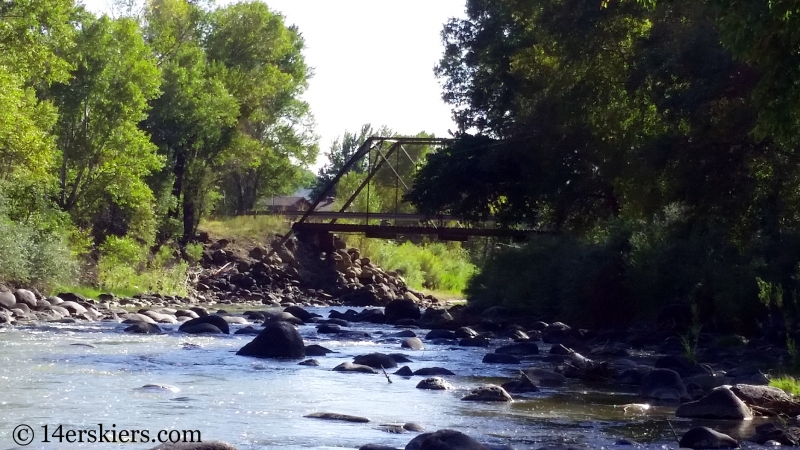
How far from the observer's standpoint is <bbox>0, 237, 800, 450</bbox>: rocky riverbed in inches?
416

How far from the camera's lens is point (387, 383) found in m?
14.8

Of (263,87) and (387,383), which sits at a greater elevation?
(263,87)

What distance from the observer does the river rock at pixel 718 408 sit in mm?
11602

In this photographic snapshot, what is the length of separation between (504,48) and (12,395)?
83.7ft

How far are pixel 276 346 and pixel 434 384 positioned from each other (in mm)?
4681

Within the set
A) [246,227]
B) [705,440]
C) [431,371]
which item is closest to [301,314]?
[431,371]

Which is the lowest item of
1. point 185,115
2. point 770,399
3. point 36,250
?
point 770,399

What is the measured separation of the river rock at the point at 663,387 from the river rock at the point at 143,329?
1172 centimetres

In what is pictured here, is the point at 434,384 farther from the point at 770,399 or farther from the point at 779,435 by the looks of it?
the point at 779,435

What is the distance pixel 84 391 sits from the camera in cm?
1267

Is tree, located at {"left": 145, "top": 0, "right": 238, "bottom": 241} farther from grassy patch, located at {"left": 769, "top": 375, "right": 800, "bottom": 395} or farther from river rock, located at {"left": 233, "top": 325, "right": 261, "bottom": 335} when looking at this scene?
grassy patch, located at {"left": 769, "top": 375, "right": 800, "bottom": 395}

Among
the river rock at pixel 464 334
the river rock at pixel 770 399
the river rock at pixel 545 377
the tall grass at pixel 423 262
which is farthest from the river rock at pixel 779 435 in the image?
the tall grass at pixel 423 262

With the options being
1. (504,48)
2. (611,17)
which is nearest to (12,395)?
(611,17)

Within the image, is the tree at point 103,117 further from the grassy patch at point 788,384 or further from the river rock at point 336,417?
the grassy patch at point 788,384
